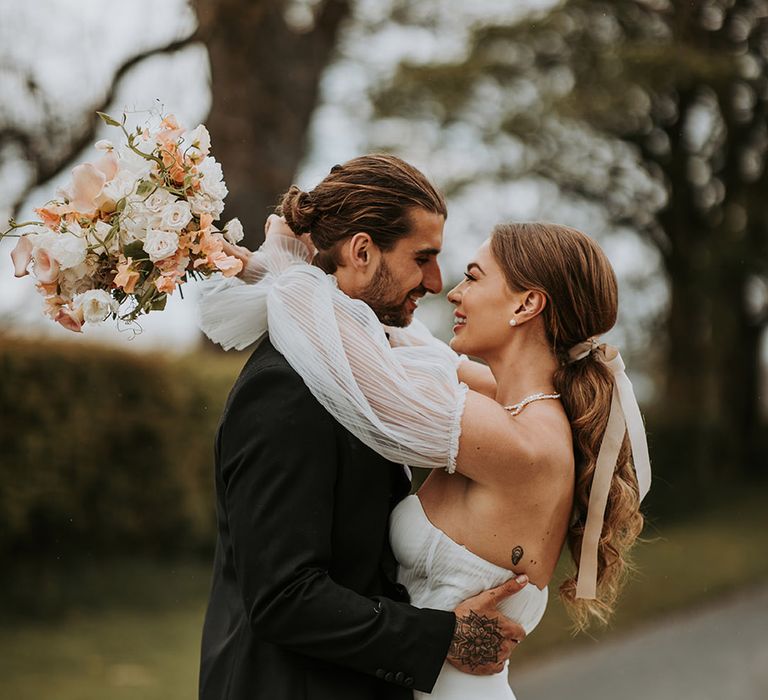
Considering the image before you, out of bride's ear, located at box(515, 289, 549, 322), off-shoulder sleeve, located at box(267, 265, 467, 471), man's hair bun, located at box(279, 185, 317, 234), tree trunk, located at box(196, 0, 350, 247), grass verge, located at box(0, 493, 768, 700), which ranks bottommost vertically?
grass verge, located at box(0, 493, 768, 700)

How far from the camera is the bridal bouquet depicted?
106 inches

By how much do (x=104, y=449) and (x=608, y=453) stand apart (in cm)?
650

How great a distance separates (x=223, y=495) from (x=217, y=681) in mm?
477

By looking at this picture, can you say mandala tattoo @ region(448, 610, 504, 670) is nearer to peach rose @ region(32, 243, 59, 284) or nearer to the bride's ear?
the bride's ear

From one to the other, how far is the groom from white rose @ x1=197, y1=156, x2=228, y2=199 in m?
0.31

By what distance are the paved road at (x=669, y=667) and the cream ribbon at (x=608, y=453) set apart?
16.2ft

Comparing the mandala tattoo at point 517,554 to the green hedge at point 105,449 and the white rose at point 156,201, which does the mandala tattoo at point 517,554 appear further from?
the green hedge at point 105,449

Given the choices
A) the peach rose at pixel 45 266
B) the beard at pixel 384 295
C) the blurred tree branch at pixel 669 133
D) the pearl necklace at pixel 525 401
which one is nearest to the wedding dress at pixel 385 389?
the beard at pixel 384 295

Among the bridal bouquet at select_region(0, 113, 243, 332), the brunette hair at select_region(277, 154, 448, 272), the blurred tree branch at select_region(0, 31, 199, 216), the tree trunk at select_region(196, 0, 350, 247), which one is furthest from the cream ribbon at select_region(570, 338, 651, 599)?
the tree trunk at select_region(196, 0, 350, 247)

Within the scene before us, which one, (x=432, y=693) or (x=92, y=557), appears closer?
(x=432, y=693)

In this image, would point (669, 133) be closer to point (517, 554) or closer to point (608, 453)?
point (608, 453)

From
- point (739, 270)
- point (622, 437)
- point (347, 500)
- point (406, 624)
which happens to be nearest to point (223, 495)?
point (347, 500)

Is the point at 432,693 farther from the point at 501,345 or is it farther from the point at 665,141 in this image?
the point at 665,141

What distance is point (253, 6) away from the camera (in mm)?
9781
